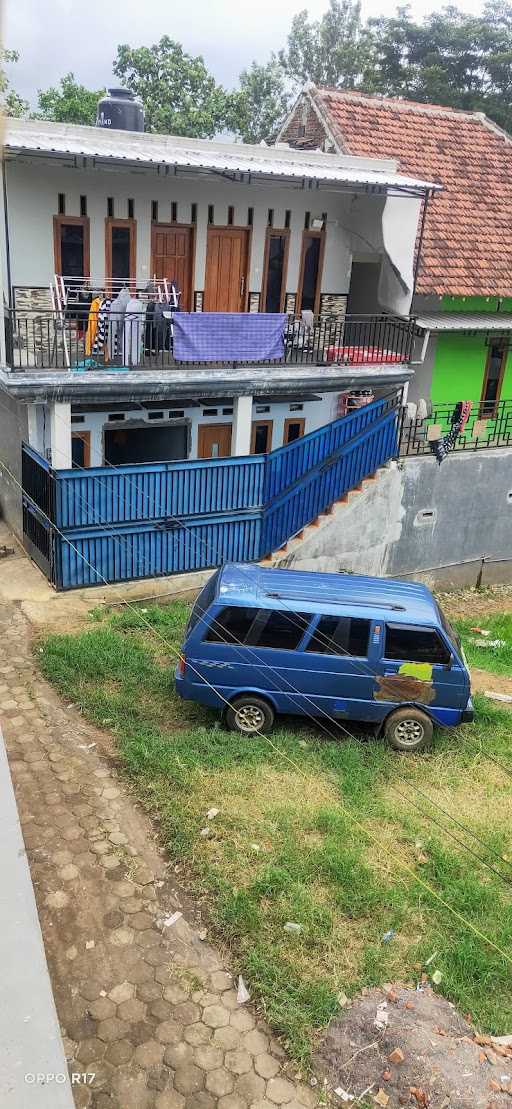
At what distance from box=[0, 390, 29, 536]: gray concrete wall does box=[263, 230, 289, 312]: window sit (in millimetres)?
5501

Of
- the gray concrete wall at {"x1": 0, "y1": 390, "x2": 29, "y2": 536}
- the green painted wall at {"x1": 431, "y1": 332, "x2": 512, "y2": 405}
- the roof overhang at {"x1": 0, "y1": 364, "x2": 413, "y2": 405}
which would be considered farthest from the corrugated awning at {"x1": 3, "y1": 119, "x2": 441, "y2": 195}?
the gray concrete wall at {"x1": 0, "y1": 390, "x2": 29, "y2": 536}

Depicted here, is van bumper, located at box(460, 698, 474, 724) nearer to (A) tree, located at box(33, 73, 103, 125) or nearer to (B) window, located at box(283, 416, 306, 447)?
(B) window, located at box(283, 416, 306, 447)

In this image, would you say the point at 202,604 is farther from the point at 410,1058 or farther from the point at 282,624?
the point at 410,1058

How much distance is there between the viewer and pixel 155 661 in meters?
10.9

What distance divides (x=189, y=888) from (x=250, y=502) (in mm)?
7888

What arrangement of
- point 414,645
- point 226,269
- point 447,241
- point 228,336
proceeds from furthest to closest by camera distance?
1. point 447,241
2. point 226,269
3. point 228,336
4. point 414,645

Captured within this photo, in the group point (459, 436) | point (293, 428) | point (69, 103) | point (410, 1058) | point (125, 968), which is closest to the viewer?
point (410, 1058)

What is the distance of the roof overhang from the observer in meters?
12.1

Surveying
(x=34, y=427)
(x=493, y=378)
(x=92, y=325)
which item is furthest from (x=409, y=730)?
(x=493, y=378)

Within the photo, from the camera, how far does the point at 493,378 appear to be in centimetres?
2023

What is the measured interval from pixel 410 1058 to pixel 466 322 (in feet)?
50.8

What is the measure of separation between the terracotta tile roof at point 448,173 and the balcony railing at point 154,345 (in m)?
1.68

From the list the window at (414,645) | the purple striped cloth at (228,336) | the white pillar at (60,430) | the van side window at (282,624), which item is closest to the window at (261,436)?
the purple striped cloth at (228,336)

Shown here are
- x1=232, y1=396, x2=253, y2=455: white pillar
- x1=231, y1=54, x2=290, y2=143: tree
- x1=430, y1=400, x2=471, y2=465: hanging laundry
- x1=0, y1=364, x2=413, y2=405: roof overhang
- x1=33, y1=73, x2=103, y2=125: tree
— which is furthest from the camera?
x1=231, y1=54, x2=290, y2=143: tree
